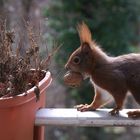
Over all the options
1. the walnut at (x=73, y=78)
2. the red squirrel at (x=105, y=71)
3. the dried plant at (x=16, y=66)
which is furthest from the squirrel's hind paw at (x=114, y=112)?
the dried plant at (x=16, y=66)

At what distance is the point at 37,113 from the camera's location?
2631mm

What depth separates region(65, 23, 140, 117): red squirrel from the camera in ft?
9.07

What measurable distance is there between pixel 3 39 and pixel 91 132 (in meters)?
4.70

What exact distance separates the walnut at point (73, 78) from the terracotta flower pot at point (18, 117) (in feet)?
0.75

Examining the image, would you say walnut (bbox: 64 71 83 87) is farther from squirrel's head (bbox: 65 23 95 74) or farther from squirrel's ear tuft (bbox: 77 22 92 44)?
squirrel's ear tuft (bbox: 77 22 92 44)

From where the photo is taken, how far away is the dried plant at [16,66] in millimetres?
2490

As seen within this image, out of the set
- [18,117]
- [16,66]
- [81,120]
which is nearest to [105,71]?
[81,120]

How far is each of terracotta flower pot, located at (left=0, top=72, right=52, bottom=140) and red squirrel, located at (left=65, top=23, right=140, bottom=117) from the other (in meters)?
0.33

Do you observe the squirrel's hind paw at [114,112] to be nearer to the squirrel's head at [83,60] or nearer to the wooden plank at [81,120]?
the wooden plank at [81,120]

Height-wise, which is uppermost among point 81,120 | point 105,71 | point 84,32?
point 84,32

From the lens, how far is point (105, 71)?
9.36ft

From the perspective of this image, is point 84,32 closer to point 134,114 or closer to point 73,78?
point 73,78

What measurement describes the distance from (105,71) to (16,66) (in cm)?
48

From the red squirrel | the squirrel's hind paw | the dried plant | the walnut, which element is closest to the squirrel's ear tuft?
the red squirrel
